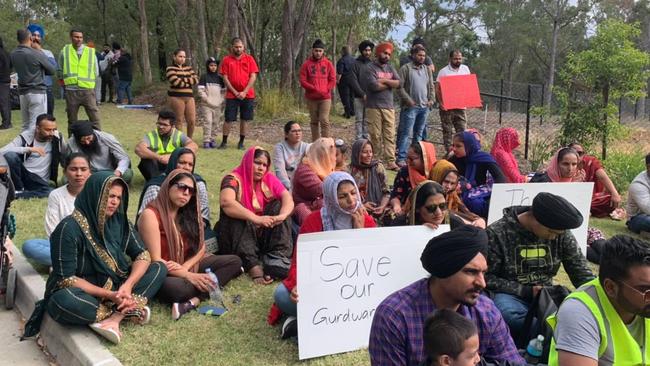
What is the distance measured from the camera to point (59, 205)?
4980mm

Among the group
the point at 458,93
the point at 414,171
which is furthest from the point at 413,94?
the point at 414,171

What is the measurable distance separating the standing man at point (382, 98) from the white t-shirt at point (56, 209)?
18.2 ft

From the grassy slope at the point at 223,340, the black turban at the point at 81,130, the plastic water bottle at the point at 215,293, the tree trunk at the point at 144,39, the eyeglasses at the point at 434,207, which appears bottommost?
the grassy slope at the point at 223,340

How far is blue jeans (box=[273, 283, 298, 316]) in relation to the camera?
4.11 meters

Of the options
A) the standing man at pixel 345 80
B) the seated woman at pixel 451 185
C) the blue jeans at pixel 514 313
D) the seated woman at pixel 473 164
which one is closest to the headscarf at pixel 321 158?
the seated woman at pixel 451 185

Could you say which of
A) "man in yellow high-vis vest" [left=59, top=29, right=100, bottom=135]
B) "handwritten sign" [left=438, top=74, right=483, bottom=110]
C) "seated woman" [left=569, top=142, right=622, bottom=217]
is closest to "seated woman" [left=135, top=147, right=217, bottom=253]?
"man in yellow high-vis vest" [left=59, top=29, right=100, bottom=135]

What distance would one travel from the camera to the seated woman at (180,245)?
14.8 ft

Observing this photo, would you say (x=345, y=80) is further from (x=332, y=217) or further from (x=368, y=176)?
(x=332, y=217)

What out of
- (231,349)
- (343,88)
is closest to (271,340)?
(231,349)

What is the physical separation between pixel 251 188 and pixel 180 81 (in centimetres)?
540

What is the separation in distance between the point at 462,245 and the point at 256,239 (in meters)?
2.97

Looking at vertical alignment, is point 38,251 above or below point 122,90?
below

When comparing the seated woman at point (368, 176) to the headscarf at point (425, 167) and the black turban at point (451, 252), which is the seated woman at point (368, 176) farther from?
the black turban at point (451, 252)

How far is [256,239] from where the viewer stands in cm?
532
